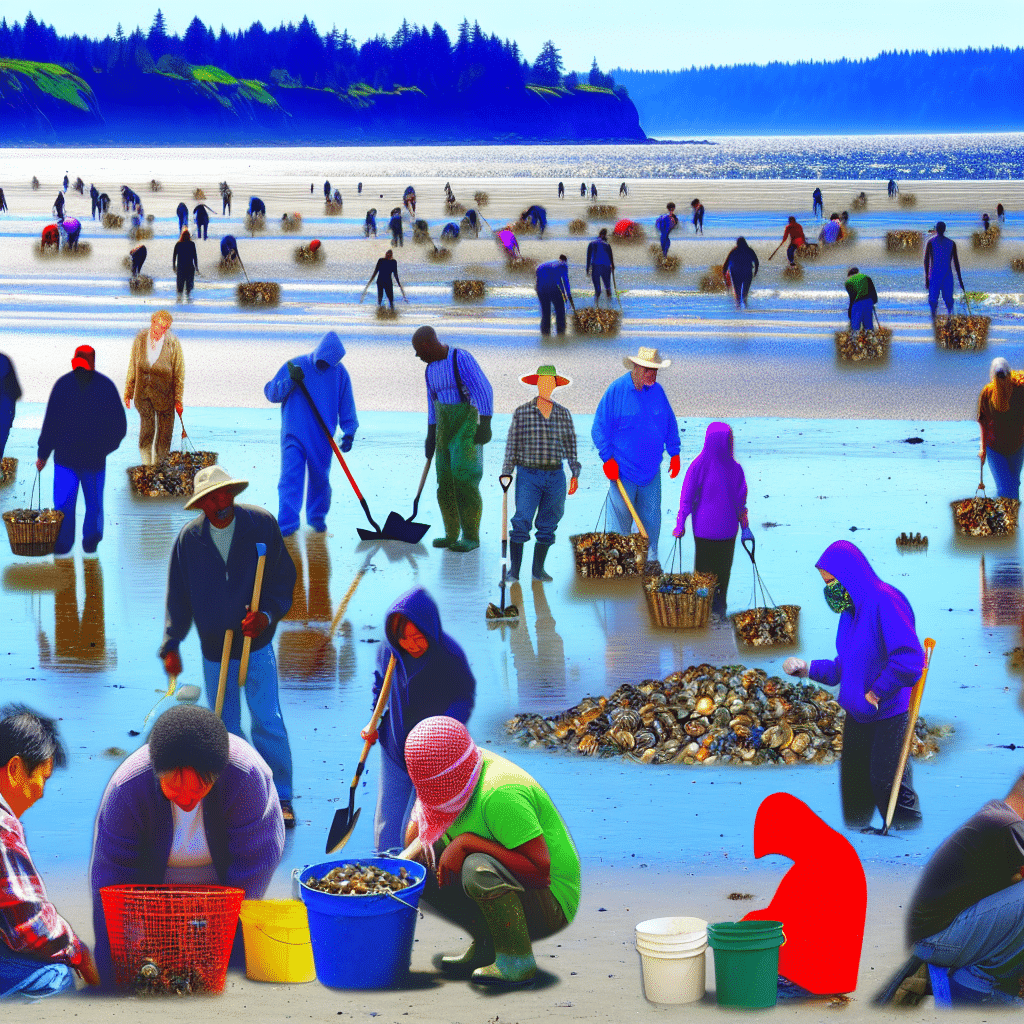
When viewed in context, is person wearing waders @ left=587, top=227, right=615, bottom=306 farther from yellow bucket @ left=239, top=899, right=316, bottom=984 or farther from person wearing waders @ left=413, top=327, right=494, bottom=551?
yellow bucket @ left=239, top=899, right=316, bottom=984

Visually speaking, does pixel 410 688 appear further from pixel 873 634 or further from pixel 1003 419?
pixel 1003 419

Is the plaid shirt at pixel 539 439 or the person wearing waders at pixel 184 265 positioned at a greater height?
the person wearing waders at pixel 184 265

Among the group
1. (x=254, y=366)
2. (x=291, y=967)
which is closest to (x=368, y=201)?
(x=254, y=366)

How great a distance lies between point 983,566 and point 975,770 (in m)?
4.30

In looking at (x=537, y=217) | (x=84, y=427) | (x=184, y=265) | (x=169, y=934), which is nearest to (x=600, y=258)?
(x=184, y=265)

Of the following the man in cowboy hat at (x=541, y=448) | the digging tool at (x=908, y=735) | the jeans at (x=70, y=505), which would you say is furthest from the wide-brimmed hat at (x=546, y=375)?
the digging tool at (x=908, y=735)

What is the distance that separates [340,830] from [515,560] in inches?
197

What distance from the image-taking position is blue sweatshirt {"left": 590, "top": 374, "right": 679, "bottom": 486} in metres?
10.4

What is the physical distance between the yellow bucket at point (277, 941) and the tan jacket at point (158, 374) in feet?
30.0

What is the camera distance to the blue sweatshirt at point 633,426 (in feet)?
34.2

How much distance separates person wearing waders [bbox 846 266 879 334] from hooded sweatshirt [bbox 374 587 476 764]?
19.0 meters

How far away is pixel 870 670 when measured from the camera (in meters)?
6.21

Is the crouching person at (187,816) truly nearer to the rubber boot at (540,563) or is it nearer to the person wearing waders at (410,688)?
the person wearing waders at (410,688)

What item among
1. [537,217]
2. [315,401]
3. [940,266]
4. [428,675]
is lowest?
[428,675]
